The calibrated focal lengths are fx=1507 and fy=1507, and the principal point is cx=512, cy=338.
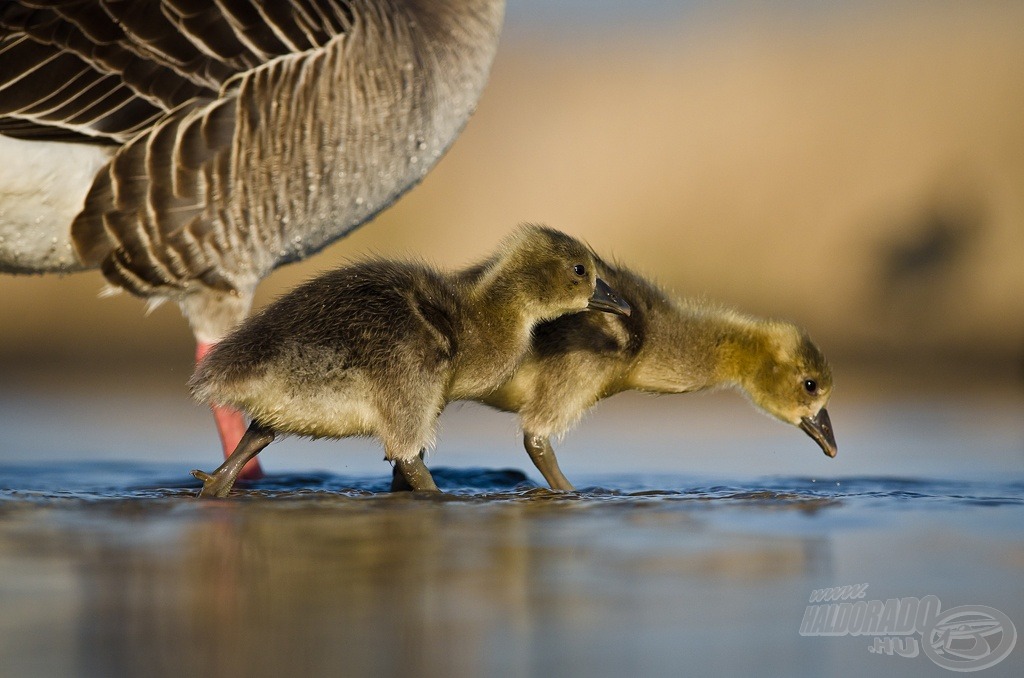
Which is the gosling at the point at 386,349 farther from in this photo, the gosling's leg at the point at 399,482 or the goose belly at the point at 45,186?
the goose belly at the point at 45,186

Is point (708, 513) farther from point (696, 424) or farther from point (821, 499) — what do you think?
point (696, 424)

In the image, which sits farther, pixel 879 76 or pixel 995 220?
pixel 879 76

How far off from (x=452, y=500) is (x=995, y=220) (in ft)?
32.8

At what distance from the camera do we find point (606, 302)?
644 cm

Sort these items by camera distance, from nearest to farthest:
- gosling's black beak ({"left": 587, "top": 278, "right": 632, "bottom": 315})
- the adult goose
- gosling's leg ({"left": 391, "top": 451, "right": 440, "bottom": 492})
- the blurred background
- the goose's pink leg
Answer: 1. gosling's leg ({"left": 391, "top": 451, "right": 440, "bottom": 492})
2. gosling's black beak ({"left": 587, "top": 278, "right": 632, "bottom": 315})
3. the adult goose
4. the goose's pink leg
5. the blurred background

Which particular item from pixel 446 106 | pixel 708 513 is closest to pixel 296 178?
pixel 446 106

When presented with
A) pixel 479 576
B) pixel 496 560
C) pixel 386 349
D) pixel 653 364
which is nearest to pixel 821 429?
pixel 653 364

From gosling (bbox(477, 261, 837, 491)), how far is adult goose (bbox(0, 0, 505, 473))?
1.43 m

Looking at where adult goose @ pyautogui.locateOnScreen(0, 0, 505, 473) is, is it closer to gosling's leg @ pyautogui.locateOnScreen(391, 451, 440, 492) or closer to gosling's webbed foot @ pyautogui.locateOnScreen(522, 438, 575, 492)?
gosling's webbed foot @ pyautogui.locateOnScreen(522, 438, 575, 492)

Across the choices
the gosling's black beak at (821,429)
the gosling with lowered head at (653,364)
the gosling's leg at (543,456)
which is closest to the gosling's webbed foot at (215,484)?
the gosling with lowered head at (653,364)

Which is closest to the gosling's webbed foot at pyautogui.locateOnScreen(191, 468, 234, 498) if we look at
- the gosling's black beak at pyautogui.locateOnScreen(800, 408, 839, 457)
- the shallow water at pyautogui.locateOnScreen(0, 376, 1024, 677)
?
the shallow water at pyautogui.locateOnScreen(0, 376, 1024, 677)

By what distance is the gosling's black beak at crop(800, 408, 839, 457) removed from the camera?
274 inches

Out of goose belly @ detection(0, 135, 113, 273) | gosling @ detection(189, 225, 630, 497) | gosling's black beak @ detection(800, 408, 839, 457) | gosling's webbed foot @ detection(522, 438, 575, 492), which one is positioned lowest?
gosling's webbed foot @ detection(522, 438, 575, 492)

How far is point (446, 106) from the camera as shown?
7.86 meters
